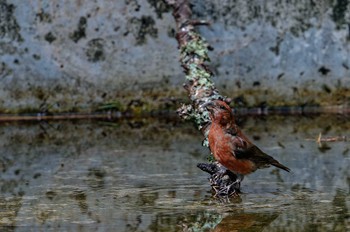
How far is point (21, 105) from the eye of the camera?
258 inches

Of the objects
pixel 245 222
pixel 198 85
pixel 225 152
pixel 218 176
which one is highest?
pixel 198 85

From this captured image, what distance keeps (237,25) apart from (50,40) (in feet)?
4.36

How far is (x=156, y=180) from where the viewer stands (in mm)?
4086

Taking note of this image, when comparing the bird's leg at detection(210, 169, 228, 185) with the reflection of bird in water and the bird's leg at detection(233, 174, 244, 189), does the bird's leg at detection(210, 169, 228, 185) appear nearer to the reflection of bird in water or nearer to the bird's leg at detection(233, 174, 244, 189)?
the bird's leg at detection(233, 174, 244, 189)

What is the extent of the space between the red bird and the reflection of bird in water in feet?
1.42

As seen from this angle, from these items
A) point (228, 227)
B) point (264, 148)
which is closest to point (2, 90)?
point (264, 148)

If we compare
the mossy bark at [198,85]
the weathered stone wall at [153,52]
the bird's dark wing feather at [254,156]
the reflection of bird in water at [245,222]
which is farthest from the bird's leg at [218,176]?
the weathered stone wall at [153,52]

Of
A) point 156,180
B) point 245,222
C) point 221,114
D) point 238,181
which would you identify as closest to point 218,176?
point 238,181

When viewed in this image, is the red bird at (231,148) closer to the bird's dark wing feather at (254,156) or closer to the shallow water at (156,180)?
the bird's dark wing feather at (254,156)

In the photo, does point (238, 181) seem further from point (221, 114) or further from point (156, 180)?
point (156, 180)

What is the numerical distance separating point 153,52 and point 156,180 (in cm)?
261

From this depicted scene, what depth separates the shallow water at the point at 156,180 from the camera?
10.5 ft

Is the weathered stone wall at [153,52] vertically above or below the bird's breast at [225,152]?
above

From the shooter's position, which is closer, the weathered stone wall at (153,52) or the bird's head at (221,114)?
the bird's head at (221,114)
